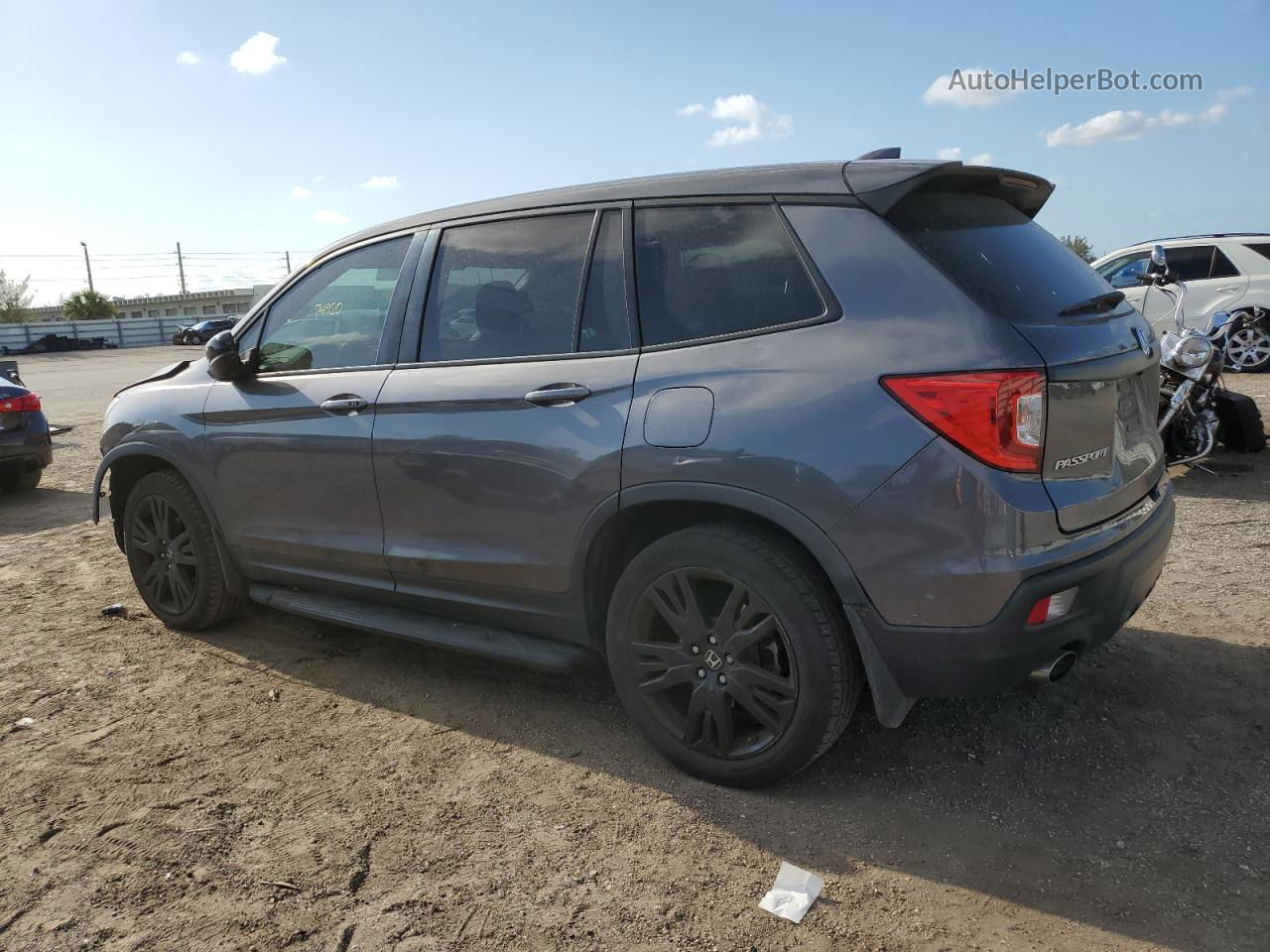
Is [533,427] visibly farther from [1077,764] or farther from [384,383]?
[1077,764]

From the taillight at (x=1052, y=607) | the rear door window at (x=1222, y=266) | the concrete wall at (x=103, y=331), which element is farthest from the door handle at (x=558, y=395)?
the concrete wall at (x=103, y=331)

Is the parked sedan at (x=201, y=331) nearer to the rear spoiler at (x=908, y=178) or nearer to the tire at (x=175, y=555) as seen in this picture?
the tire at (x=175, y=555)

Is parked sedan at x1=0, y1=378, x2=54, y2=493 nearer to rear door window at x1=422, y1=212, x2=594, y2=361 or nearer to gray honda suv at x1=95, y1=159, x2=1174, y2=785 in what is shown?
gray honda suv at x1=95, y1=159, x2=1174, y2=785

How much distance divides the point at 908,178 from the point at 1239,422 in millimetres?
5863

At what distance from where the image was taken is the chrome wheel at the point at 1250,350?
12039 millimetres

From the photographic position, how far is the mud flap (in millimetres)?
2660

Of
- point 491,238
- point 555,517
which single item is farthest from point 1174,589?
point 491,238

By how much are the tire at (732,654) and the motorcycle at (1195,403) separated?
496 cm

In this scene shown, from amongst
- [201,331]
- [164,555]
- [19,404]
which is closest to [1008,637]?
[164,555]

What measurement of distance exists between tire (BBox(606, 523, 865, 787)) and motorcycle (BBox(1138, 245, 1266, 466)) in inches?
195

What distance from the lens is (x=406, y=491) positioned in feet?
11.7

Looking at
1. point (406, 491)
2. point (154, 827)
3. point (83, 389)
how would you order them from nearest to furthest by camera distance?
point (154, 827)
point (406, 491)
point (83, 389)

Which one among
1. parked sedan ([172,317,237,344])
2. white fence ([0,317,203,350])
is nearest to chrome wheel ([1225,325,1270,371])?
parked sedan ([172,317,237,344])

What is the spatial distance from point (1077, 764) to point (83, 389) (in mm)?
23165
